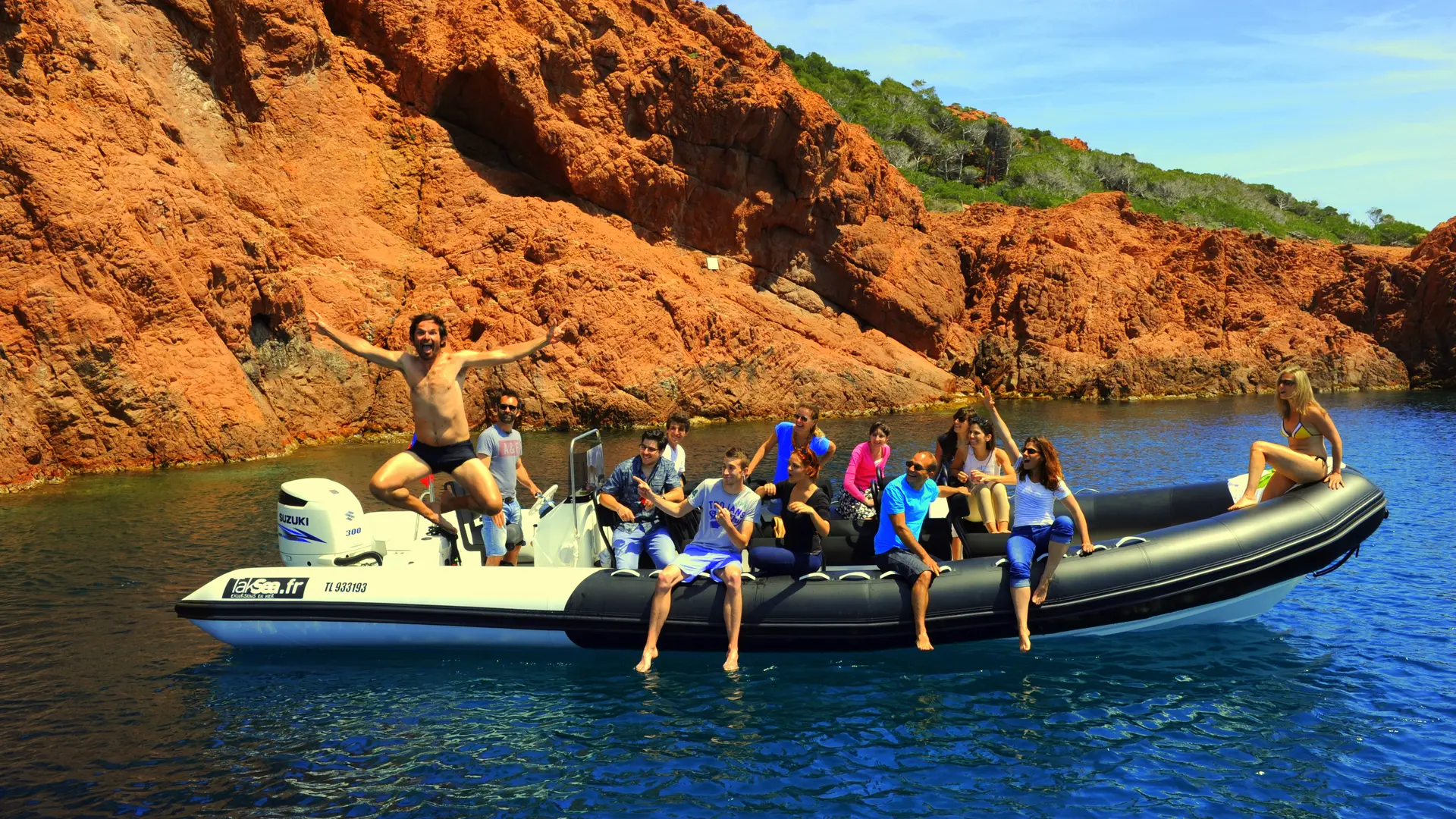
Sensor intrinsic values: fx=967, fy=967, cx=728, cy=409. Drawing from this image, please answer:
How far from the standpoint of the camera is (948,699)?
6.75 metres

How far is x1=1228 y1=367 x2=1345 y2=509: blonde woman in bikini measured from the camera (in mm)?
7617

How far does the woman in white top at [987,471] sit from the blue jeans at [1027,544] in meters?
1.19

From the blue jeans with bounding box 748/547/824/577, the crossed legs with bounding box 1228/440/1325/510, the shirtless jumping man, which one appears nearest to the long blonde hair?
the crossed legs with bounding box 1228/440/1325/510

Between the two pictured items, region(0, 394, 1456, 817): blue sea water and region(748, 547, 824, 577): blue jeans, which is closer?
region(0, 394, 1456, 817): blue sea water

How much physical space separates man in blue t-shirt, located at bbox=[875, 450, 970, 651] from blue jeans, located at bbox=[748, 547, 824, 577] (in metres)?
0.53

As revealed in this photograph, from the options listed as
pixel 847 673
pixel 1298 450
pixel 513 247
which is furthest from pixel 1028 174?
pixel 847 673

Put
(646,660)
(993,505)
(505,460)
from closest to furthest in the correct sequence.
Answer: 1. (646,660)
2. (505,460)
3. (993,505)

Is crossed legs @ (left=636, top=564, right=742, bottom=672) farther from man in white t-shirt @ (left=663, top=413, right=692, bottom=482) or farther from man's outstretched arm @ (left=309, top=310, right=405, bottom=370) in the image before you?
man's outstretched arm @ (left=309, top=310, right=405, bottom=370)

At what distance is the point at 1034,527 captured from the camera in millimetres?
7207

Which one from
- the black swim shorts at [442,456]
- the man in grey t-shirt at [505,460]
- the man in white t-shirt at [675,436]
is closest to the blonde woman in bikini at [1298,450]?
the man in white t-shirt at [675,436]

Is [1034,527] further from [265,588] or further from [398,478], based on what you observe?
[265,588]

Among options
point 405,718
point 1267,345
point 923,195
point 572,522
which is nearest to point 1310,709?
point 572,522

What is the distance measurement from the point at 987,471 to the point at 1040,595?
1.53 metres

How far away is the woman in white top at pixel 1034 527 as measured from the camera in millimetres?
7055
